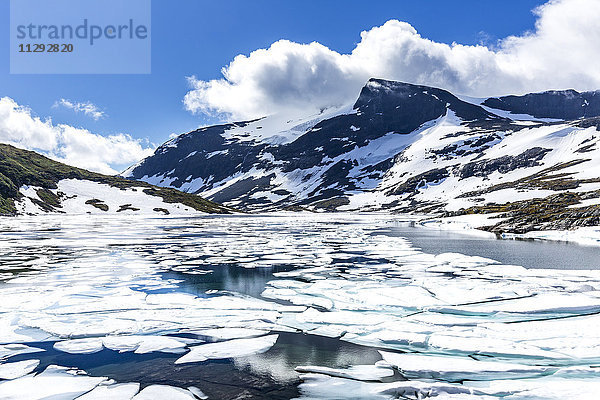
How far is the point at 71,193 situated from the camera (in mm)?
116062

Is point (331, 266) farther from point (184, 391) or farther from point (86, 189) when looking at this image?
point (86, 189)

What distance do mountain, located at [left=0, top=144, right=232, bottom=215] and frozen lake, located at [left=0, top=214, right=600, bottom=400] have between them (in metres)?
95.5

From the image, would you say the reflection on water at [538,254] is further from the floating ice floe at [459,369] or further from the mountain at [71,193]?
the mountain at [71,193]

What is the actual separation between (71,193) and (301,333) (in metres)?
126

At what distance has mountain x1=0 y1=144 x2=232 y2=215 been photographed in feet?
331

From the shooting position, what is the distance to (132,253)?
26.1 meters

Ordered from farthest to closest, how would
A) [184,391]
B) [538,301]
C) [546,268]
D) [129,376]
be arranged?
1. [546,268]
2. [538,301]
3. [129,376]
4. [184,391]

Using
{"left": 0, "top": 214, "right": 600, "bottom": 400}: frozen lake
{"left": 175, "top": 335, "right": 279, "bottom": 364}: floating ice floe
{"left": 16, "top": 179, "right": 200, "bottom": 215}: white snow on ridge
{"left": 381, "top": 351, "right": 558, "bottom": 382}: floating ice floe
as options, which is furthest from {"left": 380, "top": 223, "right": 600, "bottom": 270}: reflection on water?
{"left": 16, "top": 179, "right": 200, "bottom": 215}: white snow on ridge

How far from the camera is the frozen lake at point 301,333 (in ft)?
22.6

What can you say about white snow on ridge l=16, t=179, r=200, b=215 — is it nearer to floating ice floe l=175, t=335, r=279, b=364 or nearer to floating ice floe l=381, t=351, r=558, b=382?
floating ice floe l=175, t=335, r=279, b=364

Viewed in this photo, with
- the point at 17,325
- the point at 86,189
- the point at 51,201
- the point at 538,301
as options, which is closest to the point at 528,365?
the point at 538,301

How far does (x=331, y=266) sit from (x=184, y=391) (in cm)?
1414

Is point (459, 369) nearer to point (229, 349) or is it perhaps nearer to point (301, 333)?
point (301, 333)

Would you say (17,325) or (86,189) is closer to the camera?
(17,325)
